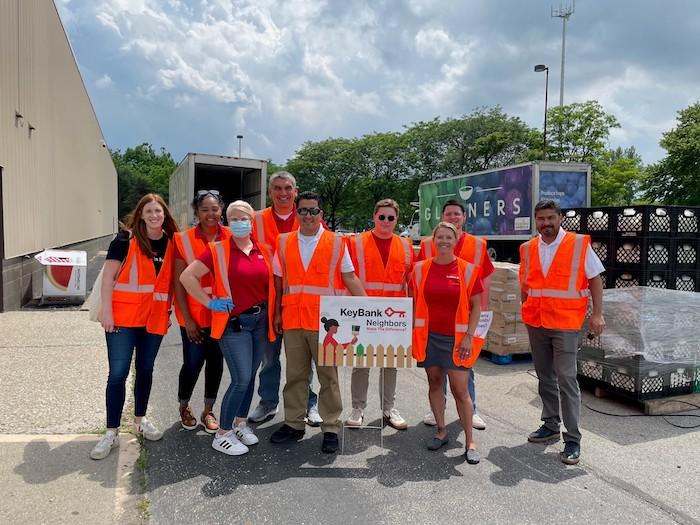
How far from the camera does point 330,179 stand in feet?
152

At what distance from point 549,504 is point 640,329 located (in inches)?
97.3

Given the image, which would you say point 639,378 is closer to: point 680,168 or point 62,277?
point 62,277

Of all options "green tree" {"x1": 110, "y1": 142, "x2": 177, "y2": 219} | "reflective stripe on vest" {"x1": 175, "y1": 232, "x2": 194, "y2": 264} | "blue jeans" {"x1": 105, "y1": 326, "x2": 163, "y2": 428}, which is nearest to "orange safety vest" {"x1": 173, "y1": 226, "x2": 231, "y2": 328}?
"reflective stripe on vest" {"x1": 175, "y1": 232, "x2": 194, "y2": 264}

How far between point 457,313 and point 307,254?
1230 millimetres

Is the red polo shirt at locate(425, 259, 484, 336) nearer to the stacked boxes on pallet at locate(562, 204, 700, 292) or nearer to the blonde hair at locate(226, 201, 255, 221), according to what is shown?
the blonde hair at locate(226, 201, 255, 221)

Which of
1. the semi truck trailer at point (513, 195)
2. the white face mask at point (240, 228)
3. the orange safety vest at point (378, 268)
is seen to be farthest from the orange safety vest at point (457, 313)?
the semi truck trailer at point (513, 195)

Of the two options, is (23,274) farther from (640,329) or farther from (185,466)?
(640,329)

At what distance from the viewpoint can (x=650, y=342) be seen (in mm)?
4996

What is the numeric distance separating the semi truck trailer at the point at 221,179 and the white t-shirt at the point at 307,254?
8510 mm

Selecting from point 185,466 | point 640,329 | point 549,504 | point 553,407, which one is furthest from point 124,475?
point 640,329

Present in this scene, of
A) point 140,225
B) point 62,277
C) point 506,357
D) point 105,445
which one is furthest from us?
point 62,277

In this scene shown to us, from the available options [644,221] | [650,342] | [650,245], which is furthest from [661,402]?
[644,221]

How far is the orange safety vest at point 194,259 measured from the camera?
13.1ft

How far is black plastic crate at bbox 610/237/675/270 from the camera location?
541 cm
